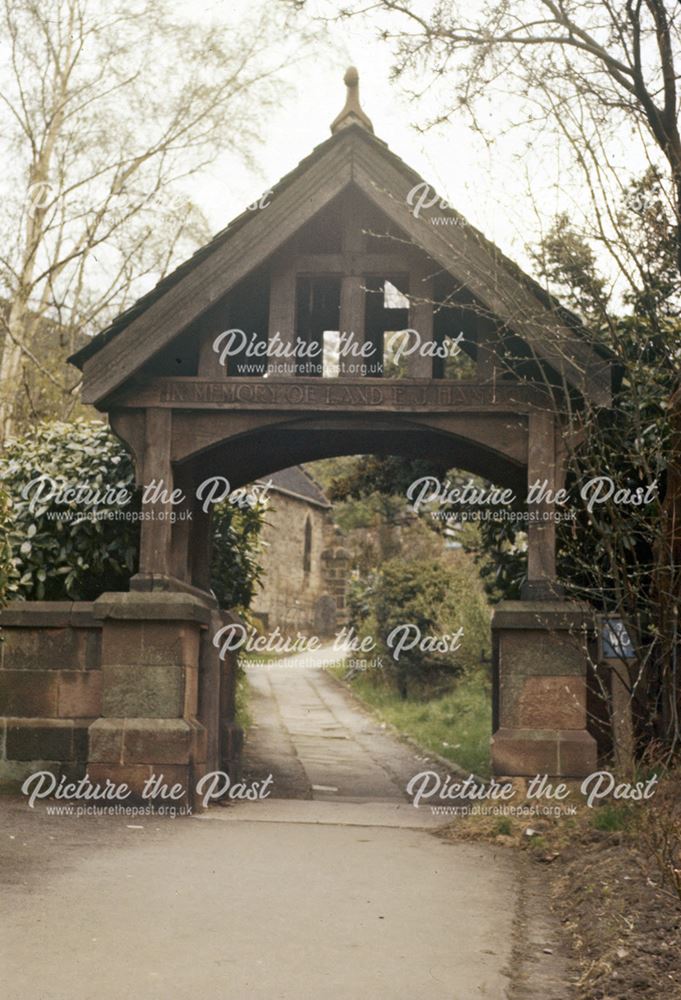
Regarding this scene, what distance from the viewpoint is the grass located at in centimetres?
1600

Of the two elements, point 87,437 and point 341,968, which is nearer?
point 341,968

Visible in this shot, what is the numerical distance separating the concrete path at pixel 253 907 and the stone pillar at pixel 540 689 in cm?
107

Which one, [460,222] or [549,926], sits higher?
[460,222]

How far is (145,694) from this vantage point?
997cm

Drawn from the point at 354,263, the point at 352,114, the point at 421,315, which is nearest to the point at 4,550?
the point at 354,263

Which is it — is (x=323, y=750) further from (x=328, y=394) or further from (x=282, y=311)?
(x=282, y=311)

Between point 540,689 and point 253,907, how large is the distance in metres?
4.24

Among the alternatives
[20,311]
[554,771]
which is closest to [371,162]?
[554,771]

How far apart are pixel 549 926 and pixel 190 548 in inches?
255

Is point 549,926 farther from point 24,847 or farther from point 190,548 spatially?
point 190,548

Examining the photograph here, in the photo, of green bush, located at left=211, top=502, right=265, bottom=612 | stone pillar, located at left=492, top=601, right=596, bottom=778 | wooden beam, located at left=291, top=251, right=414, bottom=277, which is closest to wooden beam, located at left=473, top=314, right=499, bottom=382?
wooden beam, located at left=291, top=251, right=414, bottom=277

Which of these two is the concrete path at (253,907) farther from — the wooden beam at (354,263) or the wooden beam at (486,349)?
the wooden beam at (354,263)

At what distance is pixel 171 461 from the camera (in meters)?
10.3

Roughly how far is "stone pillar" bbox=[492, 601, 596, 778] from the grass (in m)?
4.17
